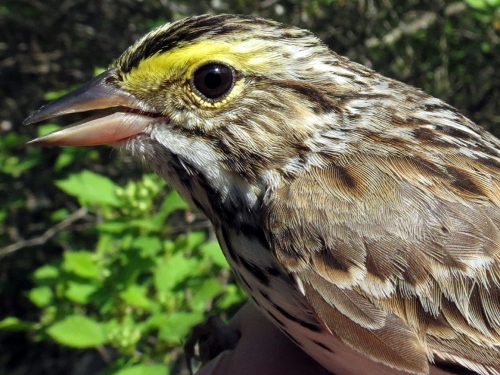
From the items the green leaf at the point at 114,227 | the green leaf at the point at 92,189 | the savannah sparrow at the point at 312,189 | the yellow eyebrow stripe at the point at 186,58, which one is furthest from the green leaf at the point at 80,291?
the yellow eyebrow stripe at the point at 186,58

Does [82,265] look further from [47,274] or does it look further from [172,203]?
[47,274]

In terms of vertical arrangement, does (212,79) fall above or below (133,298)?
above

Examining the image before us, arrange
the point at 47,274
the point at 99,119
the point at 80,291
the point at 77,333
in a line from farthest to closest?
the point at 47,274
the point at 80,291
the point at 77,333
the point at 99,119

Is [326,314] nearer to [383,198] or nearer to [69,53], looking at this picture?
[383,198]

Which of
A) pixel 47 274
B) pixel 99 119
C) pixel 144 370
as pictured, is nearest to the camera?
pixel 99 119

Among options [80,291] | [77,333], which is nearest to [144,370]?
[77,333]

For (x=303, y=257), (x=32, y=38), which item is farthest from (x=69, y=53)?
(x=303, y=257)

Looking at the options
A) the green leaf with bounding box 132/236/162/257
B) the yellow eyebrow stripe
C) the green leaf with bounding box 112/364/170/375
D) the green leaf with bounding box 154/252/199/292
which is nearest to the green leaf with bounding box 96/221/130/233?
the green leaf with bounding box 132/236/162/257

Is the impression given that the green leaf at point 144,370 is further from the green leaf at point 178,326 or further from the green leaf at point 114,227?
the green leaf at point 114,227
